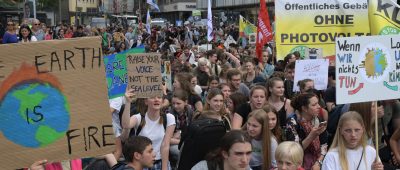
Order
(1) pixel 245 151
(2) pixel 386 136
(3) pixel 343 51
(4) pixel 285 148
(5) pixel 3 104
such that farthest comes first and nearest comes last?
(2) pixel 386 136 → (3) pixel 343 51 → (4) pixel 285 148 → (1) pixel 245 151 → (5) pixel 3 104

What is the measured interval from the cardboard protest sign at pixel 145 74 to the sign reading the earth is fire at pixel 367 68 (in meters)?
2.04

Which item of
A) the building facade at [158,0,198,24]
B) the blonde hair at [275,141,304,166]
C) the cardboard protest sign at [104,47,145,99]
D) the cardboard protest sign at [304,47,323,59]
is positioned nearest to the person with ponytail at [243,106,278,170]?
the blonde hair at [275,141,304,166]

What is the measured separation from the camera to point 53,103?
12.8ft

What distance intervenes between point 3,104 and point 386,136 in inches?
160

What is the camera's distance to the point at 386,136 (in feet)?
20.0

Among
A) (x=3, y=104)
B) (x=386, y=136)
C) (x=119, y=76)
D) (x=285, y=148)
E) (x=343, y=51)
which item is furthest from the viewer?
(x=119, y=76)

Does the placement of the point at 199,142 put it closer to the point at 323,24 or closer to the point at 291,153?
the point at 291,153

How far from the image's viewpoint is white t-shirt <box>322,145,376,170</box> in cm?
454

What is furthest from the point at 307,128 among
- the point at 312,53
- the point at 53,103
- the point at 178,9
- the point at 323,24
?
the point at 178,9

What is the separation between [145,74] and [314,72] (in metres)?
3.57

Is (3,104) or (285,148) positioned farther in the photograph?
(285,148)

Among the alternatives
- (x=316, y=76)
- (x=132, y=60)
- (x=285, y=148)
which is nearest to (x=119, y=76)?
(x=132, y=60)

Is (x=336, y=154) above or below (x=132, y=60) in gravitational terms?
below

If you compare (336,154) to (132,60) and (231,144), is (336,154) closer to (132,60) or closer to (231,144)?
(231,144)
